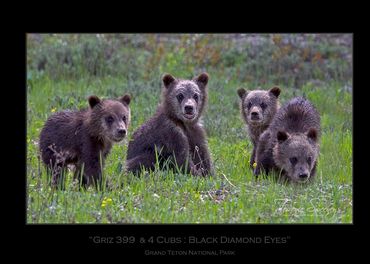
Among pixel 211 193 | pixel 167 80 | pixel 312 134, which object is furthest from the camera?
pixel 167 80

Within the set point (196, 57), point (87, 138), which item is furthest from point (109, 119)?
point (196, 57)

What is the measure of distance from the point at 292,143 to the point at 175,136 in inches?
69.1

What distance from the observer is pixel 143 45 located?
20.8m

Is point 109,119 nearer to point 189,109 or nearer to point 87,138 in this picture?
point 87,138

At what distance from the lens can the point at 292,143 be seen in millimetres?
11258

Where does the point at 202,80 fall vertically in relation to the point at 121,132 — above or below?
above

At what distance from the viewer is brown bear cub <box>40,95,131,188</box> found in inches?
411

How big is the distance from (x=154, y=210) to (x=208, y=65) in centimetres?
1105

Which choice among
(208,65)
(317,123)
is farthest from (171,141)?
(208,65)

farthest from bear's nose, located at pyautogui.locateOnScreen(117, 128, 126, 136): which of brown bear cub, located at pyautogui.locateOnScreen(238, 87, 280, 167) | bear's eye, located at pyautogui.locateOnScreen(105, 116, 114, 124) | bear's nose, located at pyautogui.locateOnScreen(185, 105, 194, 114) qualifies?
brown bear cub, located at pyautogui.locateOnScreen(238, 87, 280, 167)

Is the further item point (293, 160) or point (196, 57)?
point (196, 57)

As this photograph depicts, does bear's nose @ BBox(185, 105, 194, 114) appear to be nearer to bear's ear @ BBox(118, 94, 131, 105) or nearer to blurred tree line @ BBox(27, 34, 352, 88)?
bear's ear @ BBox(118, 94, 131, 105)

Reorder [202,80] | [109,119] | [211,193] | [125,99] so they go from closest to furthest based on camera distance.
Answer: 1. [211,193]
2. [109,119]
3. [125,99]
4. [202,80]

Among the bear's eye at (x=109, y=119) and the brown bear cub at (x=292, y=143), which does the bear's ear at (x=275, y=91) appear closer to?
the brown bear cub at (x=292, y=143)
